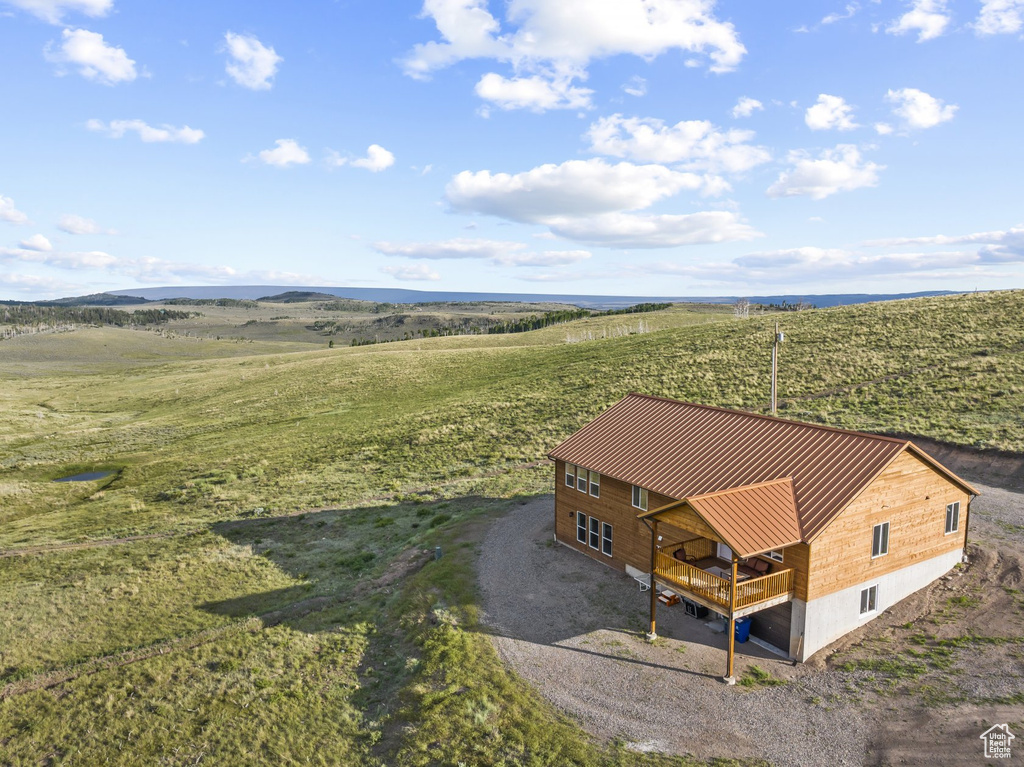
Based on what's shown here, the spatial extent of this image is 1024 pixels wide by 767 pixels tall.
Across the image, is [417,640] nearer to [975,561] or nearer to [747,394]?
[975,561]

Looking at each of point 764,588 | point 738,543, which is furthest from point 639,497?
point 738,543

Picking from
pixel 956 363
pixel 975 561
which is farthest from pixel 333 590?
pixel 956 363

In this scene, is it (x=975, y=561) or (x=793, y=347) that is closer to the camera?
(x=975, y=561)

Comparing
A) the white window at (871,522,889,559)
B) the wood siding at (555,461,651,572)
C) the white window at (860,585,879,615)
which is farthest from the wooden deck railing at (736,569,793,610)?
the wood siding at (555,461,651,572)

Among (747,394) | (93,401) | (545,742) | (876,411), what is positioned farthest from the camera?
(93,401)

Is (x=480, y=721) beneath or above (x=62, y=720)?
above

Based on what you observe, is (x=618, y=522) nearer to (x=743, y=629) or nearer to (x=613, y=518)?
(x=613, y=518)

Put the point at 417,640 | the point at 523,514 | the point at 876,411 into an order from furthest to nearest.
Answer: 1. the point at 876,411
2. the point at 523,514
3. the point at 417,640
